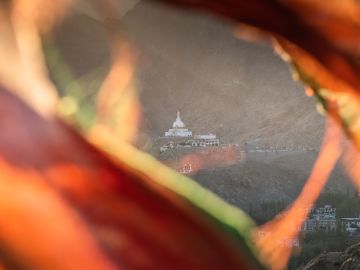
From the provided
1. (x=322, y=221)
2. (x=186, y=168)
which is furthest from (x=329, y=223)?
(x=186, y=168)

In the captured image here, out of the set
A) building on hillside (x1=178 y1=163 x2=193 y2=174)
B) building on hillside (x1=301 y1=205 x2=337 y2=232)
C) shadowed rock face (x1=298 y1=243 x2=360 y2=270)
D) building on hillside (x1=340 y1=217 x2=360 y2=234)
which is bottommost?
building on hillside (x1=178 y1=163 x2=193 y2=174)

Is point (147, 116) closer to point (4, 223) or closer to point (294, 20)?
point (294, 20)

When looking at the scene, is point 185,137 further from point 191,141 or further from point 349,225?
point 349,225

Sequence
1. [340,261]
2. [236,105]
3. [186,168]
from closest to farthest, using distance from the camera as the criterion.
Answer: [340,261], [186,168], [236,105]

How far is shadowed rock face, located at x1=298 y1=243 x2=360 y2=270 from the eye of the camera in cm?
96

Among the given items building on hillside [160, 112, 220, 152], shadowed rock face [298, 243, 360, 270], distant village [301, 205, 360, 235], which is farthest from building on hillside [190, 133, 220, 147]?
shadowed rock face [298, 243, 360, 270]

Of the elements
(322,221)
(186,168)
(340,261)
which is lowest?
(186,168)

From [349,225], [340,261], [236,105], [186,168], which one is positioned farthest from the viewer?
[236,105]

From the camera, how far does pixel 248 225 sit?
0.21 metres

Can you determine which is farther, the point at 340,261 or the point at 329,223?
the point at 329,223

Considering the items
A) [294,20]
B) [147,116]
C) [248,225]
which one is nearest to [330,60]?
[294,20]

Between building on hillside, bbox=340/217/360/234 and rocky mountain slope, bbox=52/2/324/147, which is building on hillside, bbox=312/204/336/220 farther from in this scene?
rocky mountain slope, bbox=52/2/324/147

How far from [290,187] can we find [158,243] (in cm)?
141

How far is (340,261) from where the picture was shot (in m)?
1.03
